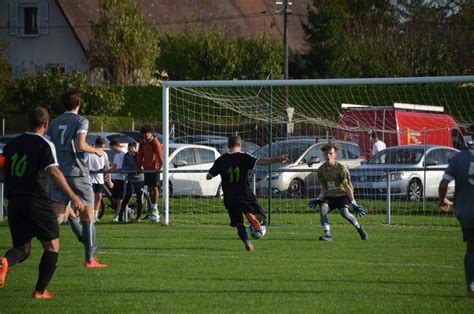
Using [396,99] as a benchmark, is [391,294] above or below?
below

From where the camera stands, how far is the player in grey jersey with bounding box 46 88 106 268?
1324 centimetres

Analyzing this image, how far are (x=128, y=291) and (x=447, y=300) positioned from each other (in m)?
3.22

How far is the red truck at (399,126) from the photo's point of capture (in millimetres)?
26922

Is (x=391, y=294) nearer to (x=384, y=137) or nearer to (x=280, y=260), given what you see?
(x=280, y=260)

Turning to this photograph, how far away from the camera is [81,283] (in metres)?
12.1

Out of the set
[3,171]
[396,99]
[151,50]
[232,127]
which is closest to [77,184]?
[3,171]

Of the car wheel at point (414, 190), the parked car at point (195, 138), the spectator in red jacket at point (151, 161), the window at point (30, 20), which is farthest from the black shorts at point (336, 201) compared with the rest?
the window at point (30, 20)

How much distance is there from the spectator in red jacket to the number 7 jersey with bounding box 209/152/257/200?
666cm

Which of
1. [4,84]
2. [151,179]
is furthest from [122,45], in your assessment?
[151,179]

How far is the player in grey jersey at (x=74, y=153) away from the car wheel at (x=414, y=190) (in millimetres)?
11319

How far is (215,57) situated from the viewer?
5556 cm

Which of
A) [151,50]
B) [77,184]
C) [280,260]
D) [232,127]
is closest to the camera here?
[77,184]

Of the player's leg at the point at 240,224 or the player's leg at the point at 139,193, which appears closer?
the player's leg at the point at 240,224

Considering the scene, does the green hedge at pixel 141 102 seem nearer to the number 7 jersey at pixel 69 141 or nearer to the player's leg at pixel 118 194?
the player's leg at pixel 118 194
